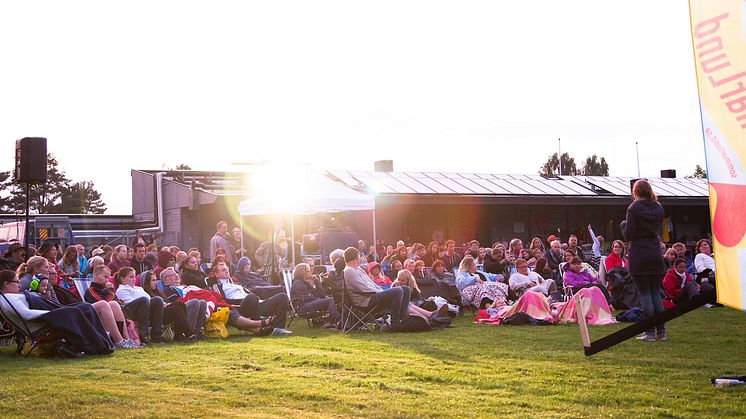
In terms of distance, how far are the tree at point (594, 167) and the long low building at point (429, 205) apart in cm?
2993

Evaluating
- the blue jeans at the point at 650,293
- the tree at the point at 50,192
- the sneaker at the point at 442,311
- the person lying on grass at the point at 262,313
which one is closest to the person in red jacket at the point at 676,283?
the sneaker at the point at 442,311

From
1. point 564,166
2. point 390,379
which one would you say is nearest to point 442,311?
point 390,379

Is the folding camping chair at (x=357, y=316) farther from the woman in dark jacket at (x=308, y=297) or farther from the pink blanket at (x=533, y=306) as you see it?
the pink blanket at (x=533, y=306)

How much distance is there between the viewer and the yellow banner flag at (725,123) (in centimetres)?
419

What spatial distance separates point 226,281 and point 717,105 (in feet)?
30.5

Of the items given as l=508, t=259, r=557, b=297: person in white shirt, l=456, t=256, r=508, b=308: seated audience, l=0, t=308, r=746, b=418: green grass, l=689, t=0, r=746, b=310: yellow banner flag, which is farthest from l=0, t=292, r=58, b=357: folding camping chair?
l=508, t=259, r=557, b=297: person in white shirt

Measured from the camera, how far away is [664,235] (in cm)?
3094

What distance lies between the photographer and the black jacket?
9078 millimetres

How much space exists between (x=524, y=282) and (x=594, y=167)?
50.4 metres

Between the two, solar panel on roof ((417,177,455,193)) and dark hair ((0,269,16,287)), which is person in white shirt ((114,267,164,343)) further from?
solar panel on roof ((417,177,455,193))

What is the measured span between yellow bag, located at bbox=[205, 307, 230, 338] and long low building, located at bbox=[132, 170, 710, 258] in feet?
30.7

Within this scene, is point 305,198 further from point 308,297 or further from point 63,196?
point 63,196

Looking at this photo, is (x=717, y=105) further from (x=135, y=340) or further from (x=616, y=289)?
(x=616, y=289)

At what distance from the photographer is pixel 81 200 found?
2564 inches
